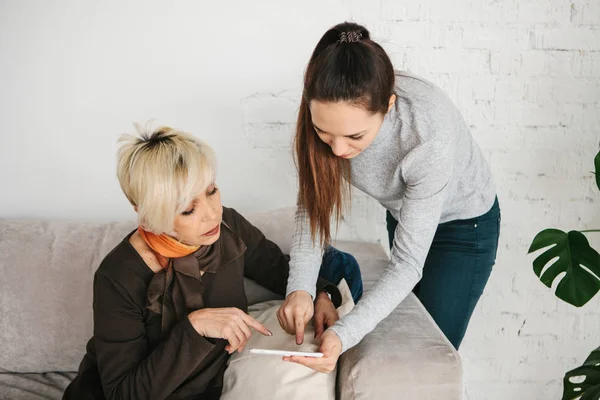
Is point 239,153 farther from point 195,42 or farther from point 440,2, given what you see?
point 440,2

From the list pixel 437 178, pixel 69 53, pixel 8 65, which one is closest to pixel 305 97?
pixel 437 178

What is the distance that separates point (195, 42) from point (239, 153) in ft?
1.32

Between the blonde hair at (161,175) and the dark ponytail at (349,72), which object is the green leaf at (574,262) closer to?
the dark ponytail at (349,72)

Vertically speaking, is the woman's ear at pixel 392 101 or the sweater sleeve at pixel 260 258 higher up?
the woman's ear at pixel 392 101

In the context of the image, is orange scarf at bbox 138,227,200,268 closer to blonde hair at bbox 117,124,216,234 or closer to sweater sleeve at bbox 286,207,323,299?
blonde hair at bbox 117,124,216,234

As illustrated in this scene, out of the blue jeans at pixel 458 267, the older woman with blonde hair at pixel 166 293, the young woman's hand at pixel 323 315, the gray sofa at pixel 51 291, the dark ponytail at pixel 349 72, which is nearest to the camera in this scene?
the dark ponytail at pixel 349 72

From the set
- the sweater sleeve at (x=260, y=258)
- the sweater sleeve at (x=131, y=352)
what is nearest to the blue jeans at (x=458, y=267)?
the sweater sleeve at (x=260, y=258)

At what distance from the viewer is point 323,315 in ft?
4.52

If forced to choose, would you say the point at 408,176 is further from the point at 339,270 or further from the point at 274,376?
→ the point at 274,376

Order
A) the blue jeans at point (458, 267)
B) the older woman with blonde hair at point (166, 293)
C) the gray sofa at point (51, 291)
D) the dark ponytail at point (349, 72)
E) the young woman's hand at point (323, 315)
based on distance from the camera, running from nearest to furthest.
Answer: the dark ponytail at point (349, 72)
the older woman with blonde hair at point (166, 293)
the young woman's hand at point (323, 315)
the blue jeans at point (458, 267)
the gray sofa at point (51, 291)

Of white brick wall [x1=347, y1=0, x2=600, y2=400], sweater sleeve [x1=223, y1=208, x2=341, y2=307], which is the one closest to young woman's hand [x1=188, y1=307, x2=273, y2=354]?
sweater sleeve [x1=223, y1=208, x2=341, y2=307]

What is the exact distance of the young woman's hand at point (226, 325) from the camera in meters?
1.27

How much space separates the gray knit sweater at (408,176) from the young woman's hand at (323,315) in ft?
0.20

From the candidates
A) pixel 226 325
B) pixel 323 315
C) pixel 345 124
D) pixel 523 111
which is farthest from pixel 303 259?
pixel 523 111
